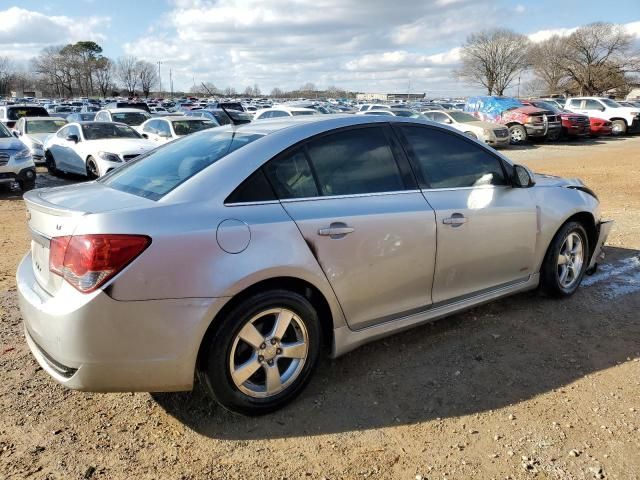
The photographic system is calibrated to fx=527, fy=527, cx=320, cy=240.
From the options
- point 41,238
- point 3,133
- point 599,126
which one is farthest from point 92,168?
point 599,126

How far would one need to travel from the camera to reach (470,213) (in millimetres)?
3627

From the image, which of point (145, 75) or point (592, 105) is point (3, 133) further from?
point (145, 75)

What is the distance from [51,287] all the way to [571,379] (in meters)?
3.08

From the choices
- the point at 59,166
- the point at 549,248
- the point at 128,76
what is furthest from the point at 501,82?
the point at 128,76

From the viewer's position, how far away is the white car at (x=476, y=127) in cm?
1986

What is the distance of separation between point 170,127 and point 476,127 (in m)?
11.8

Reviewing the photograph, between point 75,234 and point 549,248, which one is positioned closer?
point 75,234

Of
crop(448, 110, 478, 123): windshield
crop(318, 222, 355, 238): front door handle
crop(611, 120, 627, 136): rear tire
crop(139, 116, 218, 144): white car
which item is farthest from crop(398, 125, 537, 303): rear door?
crop(611, 120, 627, 136): rear tire

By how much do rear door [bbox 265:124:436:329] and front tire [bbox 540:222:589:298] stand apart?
4.82 feet

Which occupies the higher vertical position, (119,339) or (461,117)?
(119,339)

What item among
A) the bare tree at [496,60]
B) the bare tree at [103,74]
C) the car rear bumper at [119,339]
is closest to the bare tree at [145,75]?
the bare tree at [103,74]

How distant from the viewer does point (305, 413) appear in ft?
9.73

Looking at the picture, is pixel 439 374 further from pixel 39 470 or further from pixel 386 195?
pixel 39 470

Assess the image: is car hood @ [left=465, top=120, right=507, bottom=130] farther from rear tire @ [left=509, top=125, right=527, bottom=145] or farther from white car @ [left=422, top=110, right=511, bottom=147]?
rear tire @ [left=509, top=125, right=527, bottom=145]
